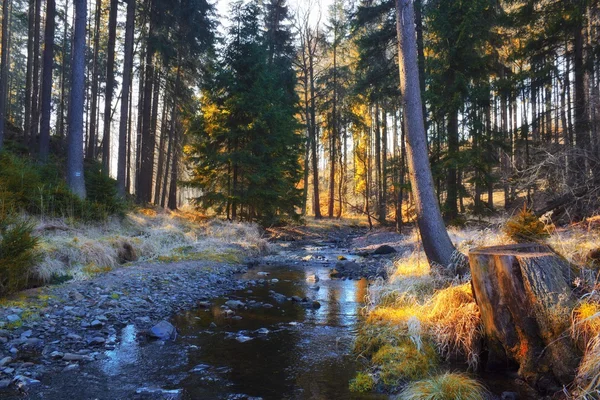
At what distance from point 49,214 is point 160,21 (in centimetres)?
1246

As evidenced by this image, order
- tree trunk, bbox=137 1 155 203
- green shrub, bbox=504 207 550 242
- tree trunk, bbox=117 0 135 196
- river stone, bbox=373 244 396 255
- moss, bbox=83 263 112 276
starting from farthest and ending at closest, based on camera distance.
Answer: tree trunk, bbox=137 1 155 203 → tree trunk, bbox=117 0 135 196 → river stone, bbox=373 244 396 255 → moss, bbox=83 263 112 276 → green shrub, bbox=504 207 550 242

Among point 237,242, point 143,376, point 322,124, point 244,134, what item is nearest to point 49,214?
point 237,242

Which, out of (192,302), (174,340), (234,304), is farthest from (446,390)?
(192,302)

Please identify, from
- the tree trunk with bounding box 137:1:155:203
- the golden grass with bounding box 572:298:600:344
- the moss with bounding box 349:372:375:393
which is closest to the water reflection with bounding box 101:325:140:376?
the moss with bounding box 349:372:375:393

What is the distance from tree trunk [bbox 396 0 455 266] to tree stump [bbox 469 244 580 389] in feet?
8.24

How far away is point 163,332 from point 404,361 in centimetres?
343

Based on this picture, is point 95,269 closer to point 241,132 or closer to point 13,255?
point 13,255

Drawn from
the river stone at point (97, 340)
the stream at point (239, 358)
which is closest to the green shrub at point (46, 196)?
the river stone at point (97, 340)

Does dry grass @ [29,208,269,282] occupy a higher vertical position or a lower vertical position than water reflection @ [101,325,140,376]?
higher

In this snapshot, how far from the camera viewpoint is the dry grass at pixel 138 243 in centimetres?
816

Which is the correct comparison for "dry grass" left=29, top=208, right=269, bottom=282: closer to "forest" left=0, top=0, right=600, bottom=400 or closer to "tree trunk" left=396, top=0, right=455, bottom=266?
"forest" left=0, top=0, right=600, bottom=400

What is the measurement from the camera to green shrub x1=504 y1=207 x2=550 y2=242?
6715mm

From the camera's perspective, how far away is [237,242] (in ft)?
52.8

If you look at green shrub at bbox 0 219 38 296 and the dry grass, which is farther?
the dry grass
